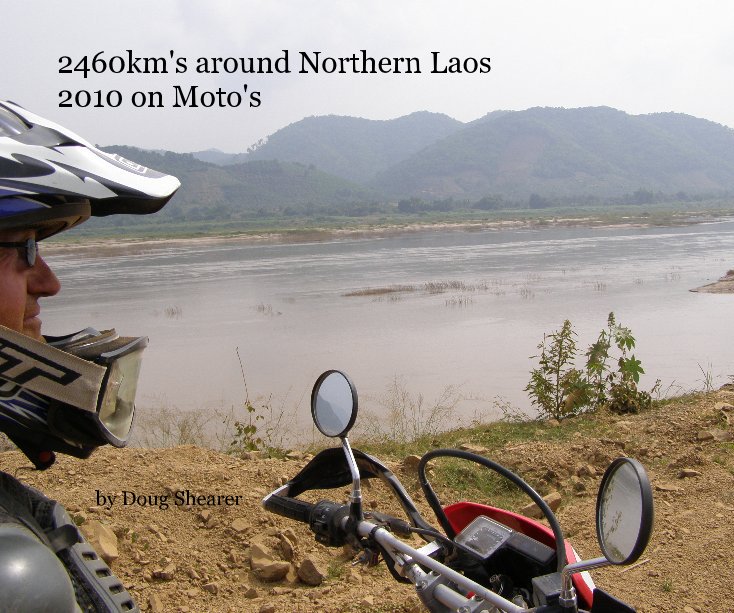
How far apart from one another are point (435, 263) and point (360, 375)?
18303mm

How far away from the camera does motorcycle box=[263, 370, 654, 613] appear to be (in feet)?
4.45

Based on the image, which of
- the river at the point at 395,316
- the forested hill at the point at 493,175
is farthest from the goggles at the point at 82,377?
the forested hill at the point at 493,175

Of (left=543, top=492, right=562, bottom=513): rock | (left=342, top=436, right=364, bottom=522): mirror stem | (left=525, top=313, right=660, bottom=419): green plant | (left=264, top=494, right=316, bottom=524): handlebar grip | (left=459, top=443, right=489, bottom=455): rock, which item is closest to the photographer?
(left=342, top=436, right=364, bottom=522): mirror stem

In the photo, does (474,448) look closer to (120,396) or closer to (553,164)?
(120,396)

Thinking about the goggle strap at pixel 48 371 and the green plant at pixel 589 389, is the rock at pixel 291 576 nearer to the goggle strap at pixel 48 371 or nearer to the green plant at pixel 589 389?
the goggle strap at pixel 48 371

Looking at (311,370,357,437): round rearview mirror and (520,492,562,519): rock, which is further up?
(311,370,357,437): round rearview mirror

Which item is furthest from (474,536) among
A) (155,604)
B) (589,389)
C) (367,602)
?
(589,389)

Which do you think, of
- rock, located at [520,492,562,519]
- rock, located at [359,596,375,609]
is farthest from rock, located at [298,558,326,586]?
rock, located at [520,492,562,519]

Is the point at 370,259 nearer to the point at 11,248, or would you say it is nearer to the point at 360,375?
the point at 360,375

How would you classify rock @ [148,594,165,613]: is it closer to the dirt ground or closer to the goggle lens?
the dirt ground

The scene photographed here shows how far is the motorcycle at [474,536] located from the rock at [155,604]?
4.89 feet

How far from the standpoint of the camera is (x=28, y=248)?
1498 mm

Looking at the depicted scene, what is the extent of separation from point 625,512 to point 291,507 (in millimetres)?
912

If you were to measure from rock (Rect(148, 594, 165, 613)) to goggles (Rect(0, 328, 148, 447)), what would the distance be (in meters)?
1.81
